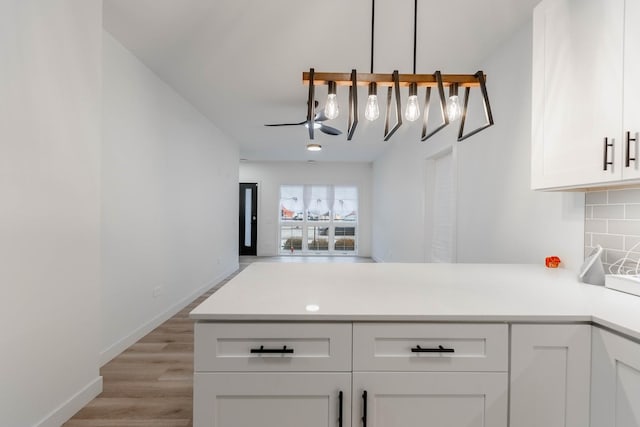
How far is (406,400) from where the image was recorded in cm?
102

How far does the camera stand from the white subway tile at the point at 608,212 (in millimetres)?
1553

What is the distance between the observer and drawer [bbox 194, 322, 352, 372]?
1.00 meters

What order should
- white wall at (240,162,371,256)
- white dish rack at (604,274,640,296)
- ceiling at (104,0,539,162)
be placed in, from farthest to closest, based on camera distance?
white wall at (240,162,371,256)
ceiling at (104,0,539,162)
white dish rack at (604,274,640,296)

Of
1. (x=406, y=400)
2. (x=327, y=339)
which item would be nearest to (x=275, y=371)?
(x=327, y=339)

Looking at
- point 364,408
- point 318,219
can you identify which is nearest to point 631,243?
point 364,408

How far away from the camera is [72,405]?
70.5 inches

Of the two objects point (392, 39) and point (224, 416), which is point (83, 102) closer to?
point (224, 416)

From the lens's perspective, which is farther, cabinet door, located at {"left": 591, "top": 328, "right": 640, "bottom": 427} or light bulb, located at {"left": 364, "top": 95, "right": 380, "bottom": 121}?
light bulb, located at {"left": 364, "top": 95, "right": 380, "bottom": 121}

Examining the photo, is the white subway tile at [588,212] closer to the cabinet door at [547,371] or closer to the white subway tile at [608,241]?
the white subway tile at [608,241]

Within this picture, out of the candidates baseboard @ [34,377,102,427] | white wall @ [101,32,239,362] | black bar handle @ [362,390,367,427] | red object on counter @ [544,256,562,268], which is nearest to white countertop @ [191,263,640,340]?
red object on counter @ [544,256,562,268]

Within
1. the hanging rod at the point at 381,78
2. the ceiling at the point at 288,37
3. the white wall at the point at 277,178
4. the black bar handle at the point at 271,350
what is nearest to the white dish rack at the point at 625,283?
the hanging rod at the point at 381,78

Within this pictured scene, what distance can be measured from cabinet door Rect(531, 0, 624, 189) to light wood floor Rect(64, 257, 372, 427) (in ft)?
7.63

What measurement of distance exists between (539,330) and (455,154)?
2497mm

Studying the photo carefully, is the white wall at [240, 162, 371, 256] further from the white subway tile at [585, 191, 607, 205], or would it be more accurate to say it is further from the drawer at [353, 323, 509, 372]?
the drawer at [353, 323, 509, 372]
